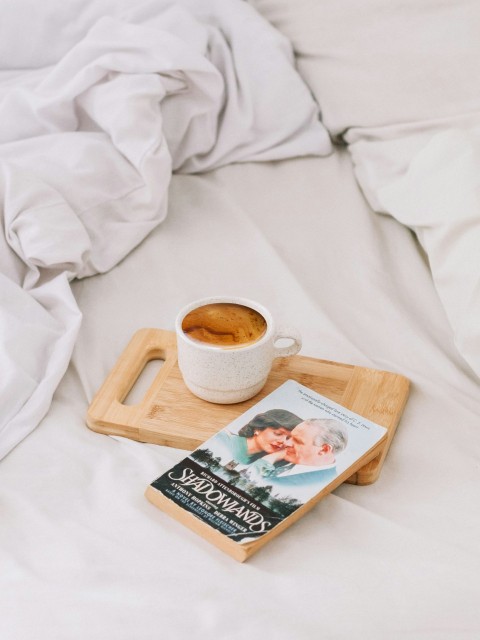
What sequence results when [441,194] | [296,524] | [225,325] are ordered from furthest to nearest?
1. [441,194]
2. [225,325]
3. [296,524]

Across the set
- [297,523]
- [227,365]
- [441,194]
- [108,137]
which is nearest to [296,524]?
[297,523]

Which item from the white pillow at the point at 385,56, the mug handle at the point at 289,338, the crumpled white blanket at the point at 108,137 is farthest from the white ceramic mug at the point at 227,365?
the white pillow at the point at 385,56

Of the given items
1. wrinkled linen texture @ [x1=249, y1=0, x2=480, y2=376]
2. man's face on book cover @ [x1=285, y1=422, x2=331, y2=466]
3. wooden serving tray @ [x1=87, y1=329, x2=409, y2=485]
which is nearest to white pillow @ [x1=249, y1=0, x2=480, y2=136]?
wrinkled linen texture @ [x1=249, y1=0, x2=480, y2=376]

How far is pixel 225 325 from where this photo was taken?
2.75 feet

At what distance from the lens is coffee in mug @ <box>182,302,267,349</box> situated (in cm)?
82

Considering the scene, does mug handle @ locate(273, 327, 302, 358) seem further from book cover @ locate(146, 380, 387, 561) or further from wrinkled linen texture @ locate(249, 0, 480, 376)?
wrinkled linen texture @ locate(249, 0, 480, 376)

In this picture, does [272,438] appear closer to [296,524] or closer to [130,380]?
[296,524]

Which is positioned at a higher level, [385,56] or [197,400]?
[385,56]

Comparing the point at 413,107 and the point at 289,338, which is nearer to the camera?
the point at 289,338

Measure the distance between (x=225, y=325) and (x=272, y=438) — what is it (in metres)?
0.13

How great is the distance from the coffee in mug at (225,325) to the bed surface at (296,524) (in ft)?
0.40

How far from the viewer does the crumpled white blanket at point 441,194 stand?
913 millimetres

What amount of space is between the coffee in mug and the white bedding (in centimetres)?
12

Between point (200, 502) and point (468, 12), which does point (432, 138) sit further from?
point (200, 502)
